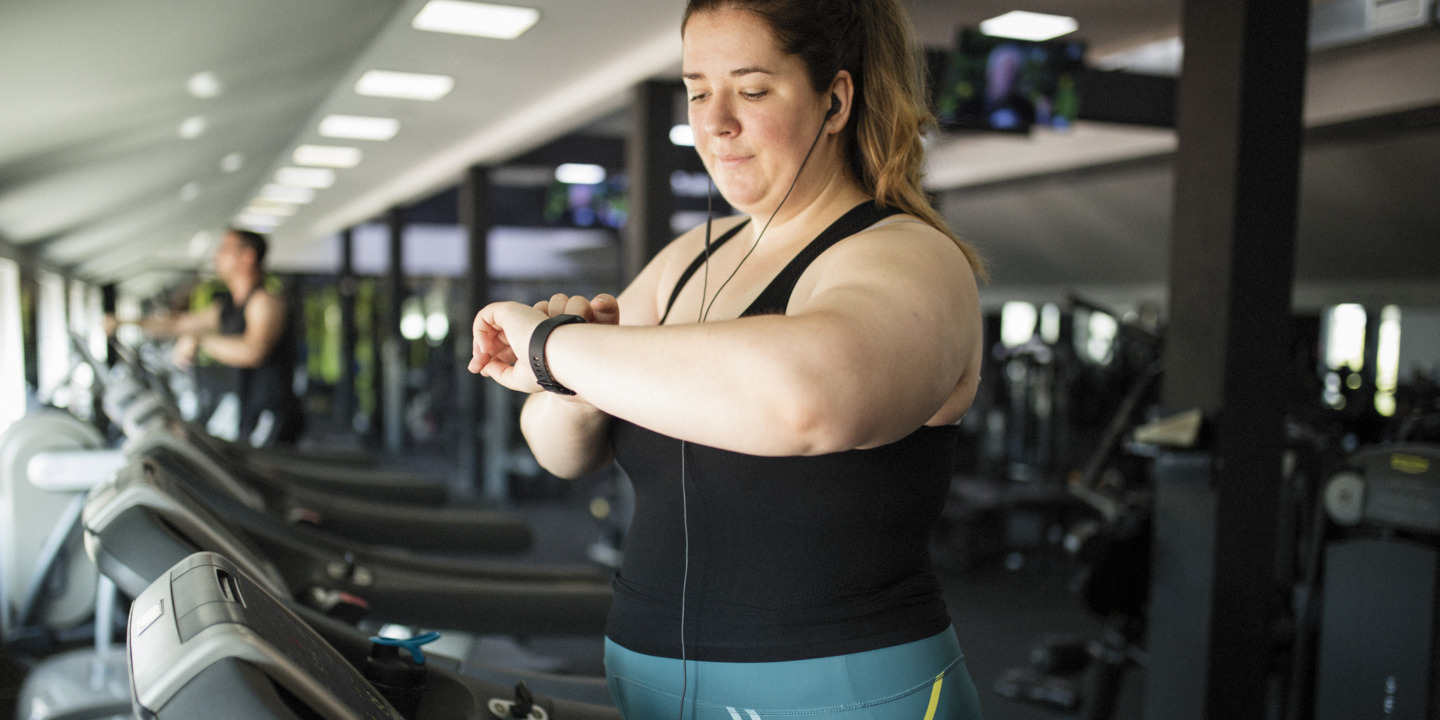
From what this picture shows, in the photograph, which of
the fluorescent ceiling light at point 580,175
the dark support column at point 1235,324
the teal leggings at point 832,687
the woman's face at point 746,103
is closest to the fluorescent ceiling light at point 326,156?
the fluorescent ceiling light at point 580,175

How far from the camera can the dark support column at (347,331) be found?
11117 millimetres

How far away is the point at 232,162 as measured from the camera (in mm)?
6957

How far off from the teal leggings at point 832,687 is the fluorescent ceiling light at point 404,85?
4349mm

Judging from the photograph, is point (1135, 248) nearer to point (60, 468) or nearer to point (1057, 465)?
point (1057, 465)

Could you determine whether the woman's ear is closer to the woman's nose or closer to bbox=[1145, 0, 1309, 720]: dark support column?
the woman's nose

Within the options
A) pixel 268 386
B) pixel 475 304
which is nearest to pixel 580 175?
pixel 475 304

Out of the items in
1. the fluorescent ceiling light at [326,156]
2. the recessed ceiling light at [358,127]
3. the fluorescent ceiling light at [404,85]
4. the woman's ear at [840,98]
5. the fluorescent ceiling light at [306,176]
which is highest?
the fluorescent ceiling light at [404,85]

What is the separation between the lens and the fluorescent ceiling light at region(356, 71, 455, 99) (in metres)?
4.68

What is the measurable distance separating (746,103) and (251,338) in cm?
→ 369

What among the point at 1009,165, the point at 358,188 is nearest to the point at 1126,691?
the point at 1009,165

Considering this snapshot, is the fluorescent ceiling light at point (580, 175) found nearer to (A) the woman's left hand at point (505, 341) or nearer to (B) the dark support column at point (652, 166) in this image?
(B) the dark support column at point (652, 166)

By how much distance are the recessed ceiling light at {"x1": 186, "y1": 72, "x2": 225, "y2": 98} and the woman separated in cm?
394

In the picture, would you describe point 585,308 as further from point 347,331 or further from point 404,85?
point 347,331

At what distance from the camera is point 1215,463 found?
8.27 ft
